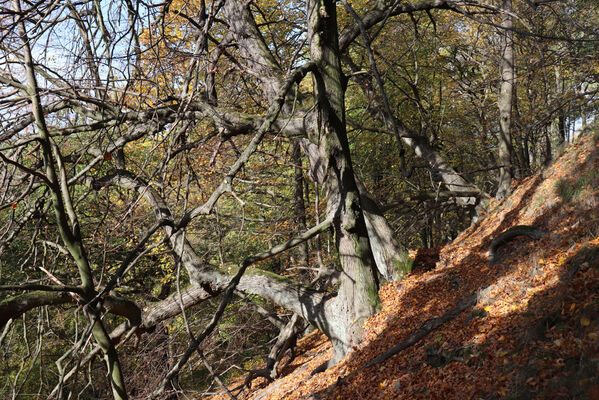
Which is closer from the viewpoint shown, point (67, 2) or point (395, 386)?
point (67, 2)

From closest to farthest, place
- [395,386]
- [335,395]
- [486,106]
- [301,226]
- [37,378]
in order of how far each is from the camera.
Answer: [395,386] → [335,395] → [301,226] → [37,378] → [486,106]

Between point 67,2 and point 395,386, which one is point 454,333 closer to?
point 395,386

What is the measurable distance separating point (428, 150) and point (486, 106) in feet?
18.5

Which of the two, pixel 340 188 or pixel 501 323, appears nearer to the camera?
pixel 501 323

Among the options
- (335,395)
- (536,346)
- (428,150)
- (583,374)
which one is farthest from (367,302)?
(428,150)

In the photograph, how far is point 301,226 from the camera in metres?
12.3

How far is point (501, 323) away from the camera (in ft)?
13.6

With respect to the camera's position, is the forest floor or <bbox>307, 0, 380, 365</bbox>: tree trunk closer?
the forest floor

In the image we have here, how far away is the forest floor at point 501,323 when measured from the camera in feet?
10.2

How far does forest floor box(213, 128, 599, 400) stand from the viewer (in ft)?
10.2

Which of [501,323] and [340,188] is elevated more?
[340,188]

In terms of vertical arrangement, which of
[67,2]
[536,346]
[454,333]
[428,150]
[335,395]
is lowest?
[335,395]

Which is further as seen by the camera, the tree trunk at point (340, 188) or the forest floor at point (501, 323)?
the tree trunk at point (340, 188)

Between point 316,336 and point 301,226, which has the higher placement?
point 301,226
